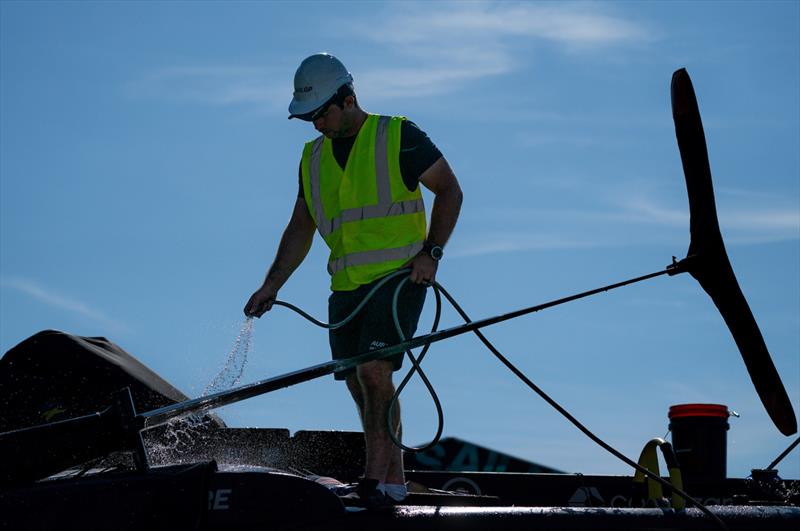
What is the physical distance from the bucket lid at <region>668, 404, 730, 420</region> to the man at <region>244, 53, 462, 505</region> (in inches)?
74.0

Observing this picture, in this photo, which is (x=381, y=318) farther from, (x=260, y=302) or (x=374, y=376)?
(x=260, y=302)

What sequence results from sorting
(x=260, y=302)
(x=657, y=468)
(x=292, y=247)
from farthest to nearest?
(x=292, y=247)
(x=260, y=302)
(x=657, y=468)

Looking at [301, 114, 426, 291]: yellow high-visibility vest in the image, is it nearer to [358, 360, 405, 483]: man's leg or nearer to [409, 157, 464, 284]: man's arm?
[409, 157, 464, 284]: man's arm

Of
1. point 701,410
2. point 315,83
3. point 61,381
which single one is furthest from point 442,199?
point 61,381

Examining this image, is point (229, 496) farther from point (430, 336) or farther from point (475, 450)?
point (475, 450)

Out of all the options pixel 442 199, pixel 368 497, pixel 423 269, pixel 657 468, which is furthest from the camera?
pixel 442 199

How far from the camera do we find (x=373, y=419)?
5.81m

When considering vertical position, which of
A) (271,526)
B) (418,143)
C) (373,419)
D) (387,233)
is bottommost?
(271,526)

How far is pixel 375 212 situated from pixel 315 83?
67 centimetres

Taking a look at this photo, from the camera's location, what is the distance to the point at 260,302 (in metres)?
6.66

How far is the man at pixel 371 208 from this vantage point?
238 inches

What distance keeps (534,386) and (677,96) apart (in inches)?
59.4

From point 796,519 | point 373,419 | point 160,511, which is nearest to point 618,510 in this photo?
point 796,519

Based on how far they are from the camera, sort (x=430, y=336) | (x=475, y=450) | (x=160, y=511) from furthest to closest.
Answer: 1. (x=475, y=450)
2. (x=430, y=336)
3. (x=160, y=511)
